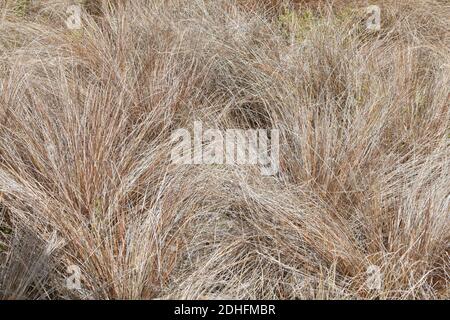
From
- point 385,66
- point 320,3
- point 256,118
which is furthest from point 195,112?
point 320,3

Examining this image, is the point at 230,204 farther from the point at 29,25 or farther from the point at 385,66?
the point at 29,25

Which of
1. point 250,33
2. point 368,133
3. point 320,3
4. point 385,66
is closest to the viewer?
point 368,133

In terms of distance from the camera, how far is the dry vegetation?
2154 millimetres

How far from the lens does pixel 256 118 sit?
3.09m

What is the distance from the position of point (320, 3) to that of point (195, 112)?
172 cm

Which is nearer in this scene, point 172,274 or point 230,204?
point 172,274

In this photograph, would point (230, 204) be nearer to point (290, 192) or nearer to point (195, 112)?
point (290, 192)

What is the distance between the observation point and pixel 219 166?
8.71ft

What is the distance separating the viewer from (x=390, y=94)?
10.00ft

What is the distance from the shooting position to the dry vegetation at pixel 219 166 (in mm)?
2154

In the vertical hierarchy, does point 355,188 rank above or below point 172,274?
above

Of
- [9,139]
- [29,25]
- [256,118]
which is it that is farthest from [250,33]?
[9,139]
